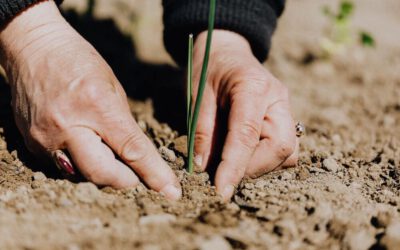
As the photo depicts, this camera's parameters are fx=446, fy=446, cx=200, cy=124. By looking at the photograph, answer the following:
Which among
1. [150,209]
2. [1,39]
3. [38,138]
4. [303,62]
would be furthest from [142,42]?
[150,209]

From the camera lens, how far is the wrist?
1.27 meters

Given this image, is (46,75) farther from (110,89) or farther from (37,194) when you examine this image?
(37,194)

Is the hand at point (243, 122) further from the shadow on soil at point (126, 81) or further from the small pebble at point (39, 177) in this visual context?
the small pebble at point (39, 177)

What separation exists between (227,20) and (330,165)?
2.14ft

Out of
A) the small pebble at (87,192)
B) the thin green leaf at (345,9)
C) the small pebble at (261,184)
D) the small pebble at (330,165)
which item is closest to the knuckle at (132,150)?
the small pebble at (87,192)

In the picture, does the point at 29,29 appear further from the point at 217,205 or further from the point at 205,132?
the point at 217,205

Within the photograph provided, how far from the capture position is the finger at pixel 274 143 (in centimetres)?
127

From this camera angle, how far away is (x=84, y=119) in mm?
1125

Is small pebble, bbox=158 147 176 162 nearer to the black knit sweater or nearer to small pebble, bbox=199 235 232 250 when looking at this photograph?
small pebble, bbox=199 235 232 250

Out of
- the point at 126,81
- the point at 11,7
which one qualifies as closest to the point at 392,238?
the point at 11,7

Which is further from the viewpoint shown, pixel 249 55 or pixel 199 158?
pixel 249 55

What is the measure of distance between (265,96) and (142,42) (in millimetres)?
1526

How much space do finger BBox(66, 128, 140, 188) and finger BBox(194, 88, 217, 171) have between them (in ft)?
0.89

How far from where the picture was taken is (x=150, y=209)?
1.05 m
